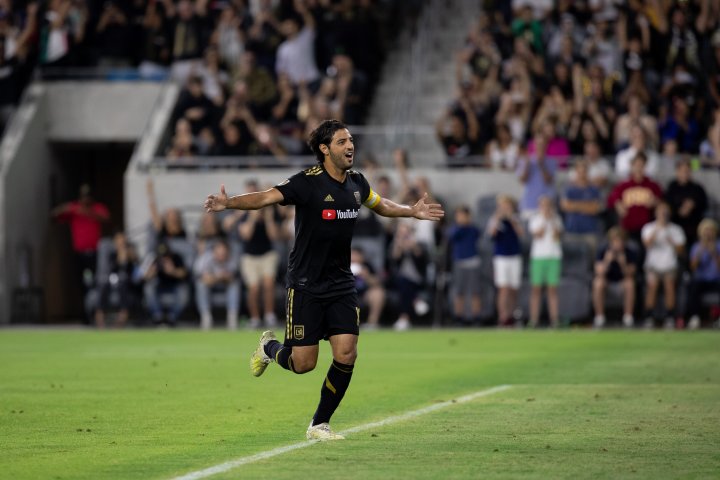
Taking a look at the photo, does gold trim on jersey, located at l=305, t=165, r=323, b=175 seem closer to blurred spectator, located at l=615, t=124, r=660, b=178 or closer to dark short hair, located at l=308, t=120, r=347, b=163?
dark short hair, located at l=308, t=120, r=347, b=163

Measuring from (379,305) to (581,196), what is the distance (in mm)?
3936

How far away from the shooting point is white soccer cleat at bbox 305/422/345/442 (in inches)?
416

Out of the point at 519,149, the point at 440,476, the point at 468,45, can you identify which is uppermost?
the point at 468,45

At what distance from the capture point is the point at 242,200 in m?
10.4

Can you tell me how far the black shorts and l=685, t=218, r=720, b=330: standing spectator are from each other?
1568cm

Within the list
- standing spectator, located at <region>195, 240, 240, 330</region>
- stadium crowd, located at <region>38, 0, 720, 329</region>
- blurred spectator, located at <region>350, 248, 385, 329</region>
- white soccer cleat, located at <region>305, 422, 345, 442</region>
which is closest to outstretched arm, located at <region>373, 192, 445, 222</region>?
white soccer cleat, located at <region>305, 422, 345, 442</region>

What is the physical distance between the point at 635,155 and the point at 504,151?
2648mm

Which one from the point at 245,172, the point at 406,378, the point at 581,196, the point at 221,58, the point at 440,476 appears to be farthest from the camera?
the point at 221,58

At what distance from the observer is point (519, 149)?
2762 centimetres

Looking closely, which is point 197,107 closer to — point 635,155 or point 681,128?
point 635,155

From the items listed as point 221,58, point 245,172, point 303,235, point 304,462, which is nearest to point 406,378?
point 303,235

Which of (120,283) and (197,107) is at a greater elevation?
(197,107)

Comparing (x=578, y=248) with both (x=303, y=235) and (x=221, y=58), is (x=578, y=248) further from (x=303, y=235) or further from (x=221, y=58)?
(x=303, y=235)

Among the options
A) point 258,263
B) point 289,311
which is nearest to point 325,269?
point 289,311
